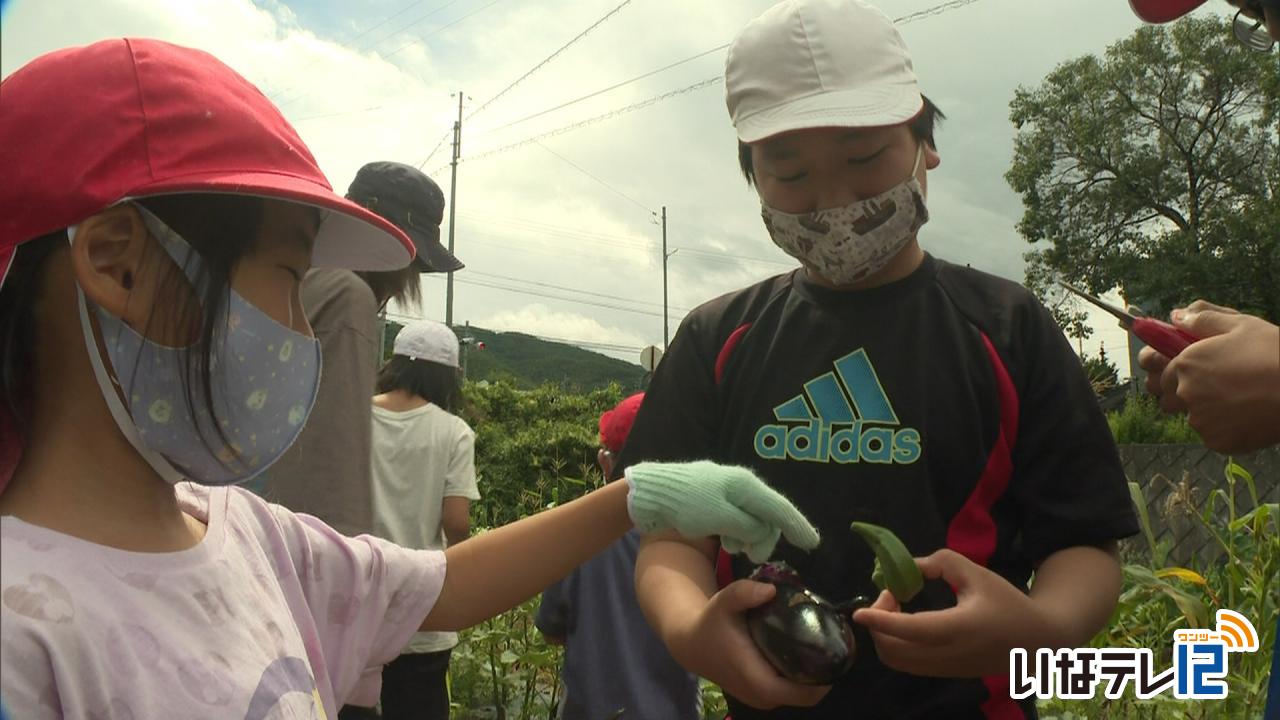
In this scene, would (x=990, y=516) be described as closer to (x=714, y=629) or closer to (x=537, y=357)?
(x=714, y=629)

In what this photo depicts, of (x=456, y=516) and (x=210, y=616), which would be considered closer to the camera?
(x=210, y=616)

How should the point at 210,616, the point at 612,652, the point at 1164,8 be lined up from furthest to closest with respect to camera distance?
the point at 612,652, the point at 1164,8, the point at 210,616

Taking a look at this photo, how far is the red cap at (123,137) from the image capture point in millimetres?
968

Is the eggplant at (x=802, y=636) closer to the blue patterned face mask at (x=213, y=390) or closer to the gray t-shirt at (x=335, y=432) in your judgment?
the blue patterned face mask at (x=213, y=390)

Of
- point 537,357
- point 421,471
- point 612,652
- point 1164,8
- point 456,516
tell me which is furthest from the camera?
point 537,357

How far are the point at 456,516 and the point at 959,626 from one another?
2.77 metres

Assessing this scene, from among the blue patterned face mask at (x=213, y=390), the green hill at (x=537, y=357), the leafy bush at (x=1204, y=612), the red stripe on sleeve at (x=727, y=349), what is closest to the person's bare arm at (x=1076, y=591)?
the red stripe on sleeve at (x=727, y=349)

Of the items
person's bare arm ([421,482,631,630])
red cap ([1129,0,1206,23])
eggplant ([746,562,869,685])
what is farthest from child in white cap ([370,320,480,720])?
red cap ([1129,0,1206,23])

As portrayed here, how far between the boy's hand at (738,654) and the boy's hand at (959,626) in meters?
0.13

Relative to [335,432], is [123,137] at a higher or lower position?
higher

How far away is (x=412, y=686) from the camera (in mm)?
3359

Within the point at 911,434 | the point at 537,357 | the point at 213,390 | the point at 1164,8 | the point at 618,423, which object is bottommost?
the point at 911,434

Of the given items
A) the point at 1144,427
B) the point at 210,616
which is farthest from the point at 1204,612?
the point at 1144,427

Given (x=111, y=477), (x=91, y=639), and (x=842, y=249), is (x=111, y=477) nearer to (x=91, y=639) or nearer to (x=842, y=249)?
(x=91, y=639)
